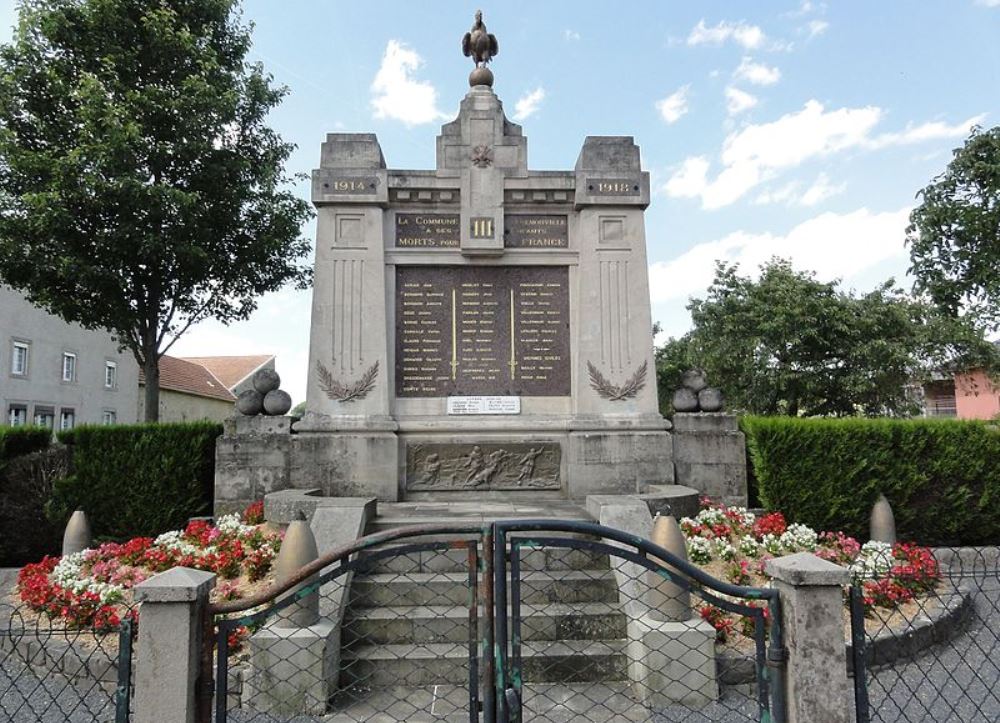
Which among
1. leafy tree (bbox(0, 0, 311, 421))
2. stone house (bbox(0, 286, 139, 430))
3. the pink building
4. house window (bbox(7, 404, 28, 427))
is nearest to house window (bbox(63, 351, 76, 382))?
Result: stone house (bbox(0, 286, 139, 430))

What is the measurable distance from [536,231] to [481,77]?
250 centimetres

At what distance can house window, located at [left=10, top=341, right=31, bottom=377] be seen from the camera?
21.8 metres

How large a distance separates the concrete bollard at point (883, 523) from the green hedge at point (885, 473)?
0.33 m

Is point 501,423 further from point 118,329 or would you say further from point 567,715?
point 118,329

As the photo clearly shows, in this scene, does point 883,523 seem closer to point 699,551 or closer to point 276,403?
point 699,551

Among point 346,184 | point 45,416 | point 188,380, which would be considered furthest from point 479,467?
point 188,380

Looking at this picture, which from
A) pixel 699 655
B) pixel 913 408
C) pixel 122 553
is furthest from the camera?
pixel 913 408

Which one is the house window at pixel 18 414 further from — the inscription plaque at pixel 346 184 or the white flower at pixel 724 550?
the white flower at pixel 724 550

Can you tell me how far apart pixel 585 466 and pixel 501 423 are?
1.23m

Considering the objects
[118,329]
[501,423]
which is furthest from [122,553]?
[118,329]

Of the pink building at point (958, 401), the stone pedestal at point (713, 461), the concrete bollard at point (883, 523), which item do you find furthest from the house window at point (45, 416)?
the pink building at point (958, 401)

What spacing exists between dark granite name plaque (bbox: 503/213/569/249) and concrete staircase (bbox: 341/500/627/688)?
4464 millimetres

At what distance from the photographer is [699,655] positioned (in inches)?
180

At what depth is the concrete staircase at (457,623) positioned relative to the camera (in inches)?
190
